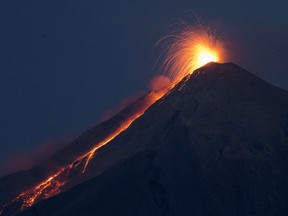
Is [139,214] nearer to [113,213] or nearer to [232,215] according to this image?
[113,213]

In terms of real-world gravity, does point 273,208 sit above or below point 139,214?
below

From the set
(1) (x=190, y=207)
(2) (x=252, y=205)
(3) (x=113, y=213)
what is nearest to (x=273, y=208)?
(2) (x=252, y=205)

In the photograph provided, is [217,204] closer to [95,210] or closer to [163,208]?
[163,208]

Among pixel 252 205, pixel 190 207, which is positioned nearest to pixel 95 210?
pixel 190 207

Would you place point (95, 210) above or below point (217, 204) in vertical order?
above

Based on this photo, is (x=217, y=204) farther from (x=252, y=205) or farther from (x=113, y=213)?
(x=113, y=213)

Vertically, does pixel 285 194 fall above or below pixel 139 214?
below

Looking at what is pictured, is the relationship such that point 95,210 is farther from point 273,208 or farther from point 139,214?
point 273,208
